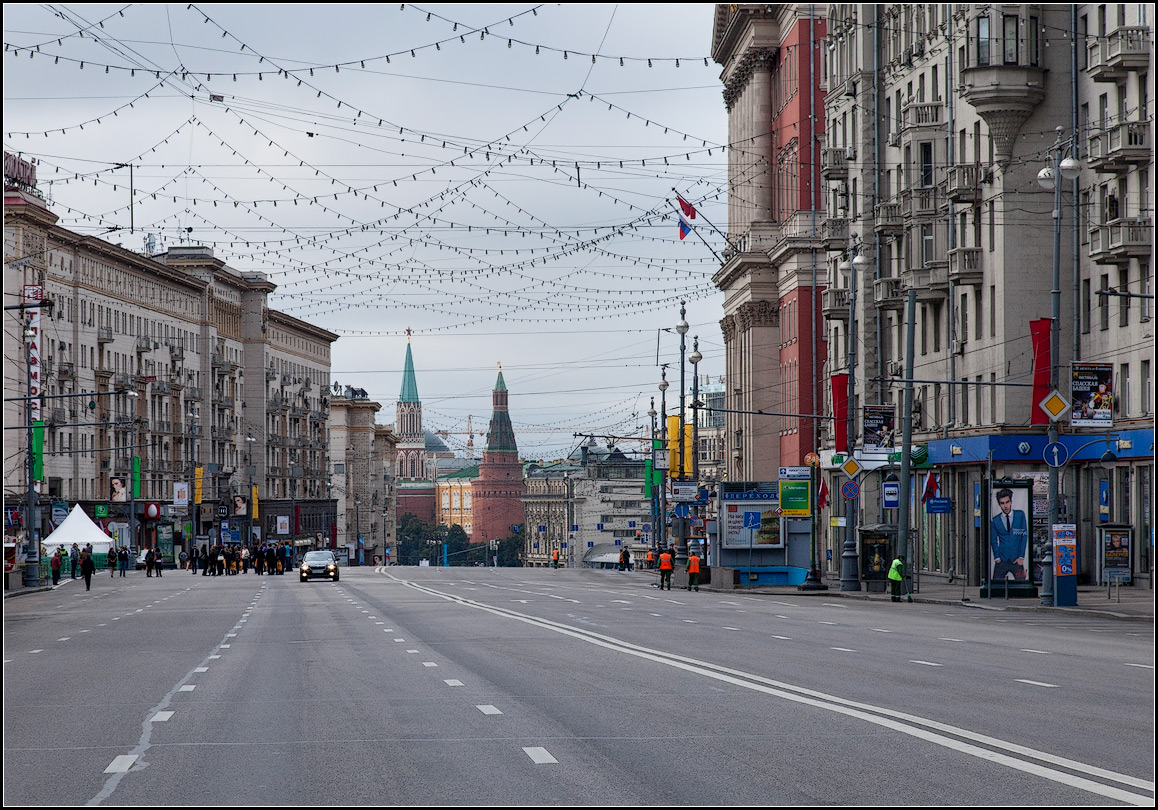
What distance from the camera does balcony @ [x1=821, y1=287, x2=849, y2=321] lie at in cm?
6831

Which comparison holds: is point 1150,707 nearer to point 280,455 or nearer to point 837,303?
point 837,303

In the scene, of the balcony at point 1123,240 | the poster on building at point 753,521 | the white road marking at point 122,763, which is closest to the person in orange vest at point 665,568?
the poster on building at point 753,521

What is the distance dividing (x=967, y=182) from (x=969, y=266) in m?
2.70

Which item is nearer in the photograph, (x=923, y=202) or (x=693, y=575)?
(x=923, y=202)

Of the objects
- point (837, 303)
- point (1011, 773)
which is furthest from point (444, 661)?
point (837, 303)

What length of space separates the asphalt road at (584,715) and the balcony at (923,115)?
28.6 metres

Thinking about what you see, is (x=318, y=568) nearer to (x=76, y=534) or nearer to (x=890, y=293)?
(x=76, y=534)

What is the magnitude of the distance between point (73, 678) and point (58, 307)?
8087 cm

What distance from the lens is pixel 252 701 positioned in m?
17.3

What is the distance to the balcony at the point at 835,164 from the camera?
67.1 m

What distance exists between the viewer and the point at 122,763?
12.6 m

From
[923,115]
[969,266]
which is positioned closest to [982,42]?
[923,115]

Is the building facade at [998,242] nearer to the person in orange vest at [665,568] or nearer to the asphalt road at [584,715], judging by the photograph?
the person in orange vest at [665,568]

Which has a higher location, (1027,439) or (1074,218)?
(1074,218)
